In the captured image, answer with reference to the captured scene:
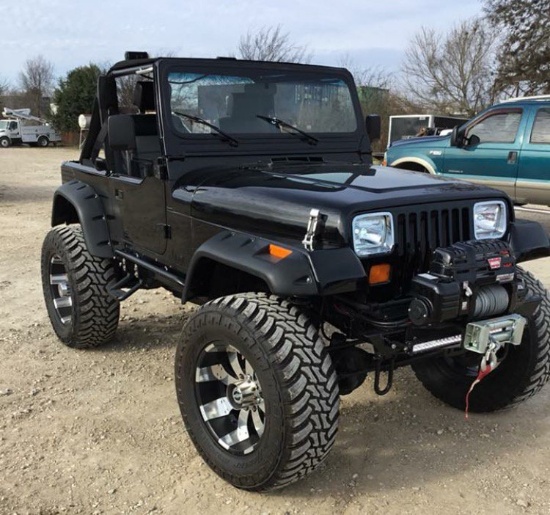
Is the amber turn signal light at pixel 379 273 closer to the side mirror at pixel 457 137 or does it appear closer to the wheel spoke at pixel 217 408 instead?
the wheel spoke at pixel 217 408

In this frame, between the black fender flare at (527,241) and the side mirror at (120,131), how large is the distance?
2076 mm

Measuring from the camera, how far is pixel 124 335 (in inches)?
186

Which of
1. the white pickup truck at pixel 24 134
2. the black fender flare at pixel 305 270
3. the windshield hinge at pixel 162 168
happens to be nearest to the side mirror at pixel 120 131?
the windshield hinge at pixel 162 168

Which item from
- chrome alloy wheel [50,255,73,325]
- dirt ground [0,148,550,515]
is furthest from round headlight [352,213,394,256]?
chrome alloy wheel [50,255,73,325]

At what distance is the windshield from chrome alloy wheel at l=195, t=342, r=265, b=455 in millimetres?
1392

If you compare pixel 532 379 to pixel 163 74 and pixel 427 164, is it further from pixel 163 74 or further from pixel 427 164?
pixel 427 164

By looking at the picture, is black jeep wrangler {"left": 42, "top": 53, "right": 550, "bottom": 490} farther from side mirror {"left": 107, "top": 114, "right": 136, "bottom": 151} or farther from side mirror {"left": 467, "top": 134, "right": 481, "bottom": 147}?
side mirror {"left": 467, "top": 134, "right": 481, "bottom": 147}

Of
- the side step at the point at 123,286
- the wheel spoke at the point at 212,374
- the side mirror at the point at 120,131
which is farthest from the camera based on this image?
the side step at the point at 123,286

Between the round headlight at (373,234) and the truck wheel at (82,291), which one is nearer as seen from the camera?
the round headlight at (373,234)

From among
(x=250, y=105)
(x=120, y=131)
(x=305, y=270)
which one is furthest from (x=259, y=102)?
(x=305, y=270)

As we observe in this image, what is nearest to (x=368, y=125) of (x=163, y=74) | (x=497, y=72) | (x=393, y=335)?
(x=163, y=74)

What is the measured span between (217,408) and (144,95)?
199 cm

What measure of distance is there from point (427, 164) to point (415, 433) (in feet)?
22.0

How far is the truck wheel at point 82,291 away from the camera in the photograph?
412 centimetres
